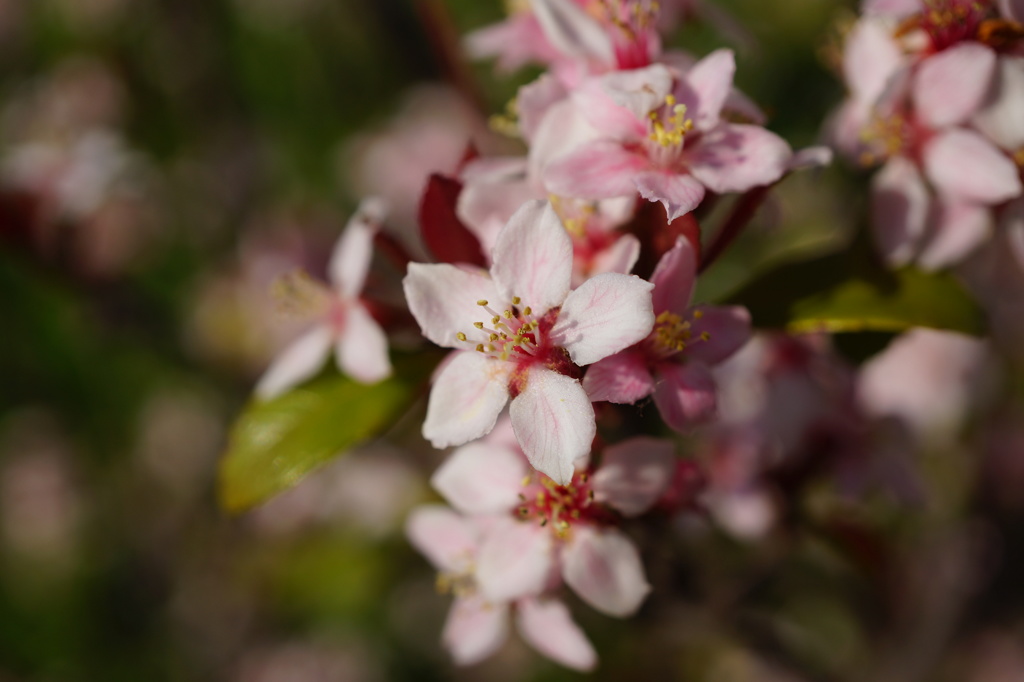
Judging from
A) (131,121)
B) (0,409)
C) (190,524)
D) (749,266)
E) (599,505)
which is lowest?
(190,524)

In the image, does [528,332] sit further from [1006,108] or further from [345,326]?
[1006,108]

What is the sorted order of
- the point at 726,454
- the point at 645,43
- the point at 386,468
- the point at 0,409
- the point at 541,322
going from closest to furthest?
the point at 541,322 < the point at 645,43 < the point at 726,454 < the point at 386,468 < the point at 0,409

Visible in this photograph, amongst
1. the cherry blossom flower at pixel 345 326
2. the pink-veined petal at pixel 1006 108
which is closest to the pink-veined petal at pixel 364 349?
the cherry blossom flower at pixel 345 326

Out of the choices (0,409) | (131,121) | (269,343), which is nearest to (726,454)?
(269,343)

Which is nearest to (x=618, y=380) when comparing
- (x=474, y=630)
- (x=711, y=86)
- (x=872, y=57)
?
(x=711, y=86)

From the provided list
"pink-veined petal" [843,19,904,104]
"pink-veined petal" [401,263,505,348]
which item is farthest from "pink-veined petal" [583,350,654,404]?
"pink-veined petal" [843,19,904,104]

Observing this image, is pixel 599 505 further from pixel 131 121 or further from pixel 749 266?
pixel 131 121

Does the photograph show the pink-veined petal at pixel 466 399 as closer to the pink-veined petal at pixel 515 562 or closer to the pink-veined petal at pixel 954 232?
the pink-veined petal at pixel 515 562

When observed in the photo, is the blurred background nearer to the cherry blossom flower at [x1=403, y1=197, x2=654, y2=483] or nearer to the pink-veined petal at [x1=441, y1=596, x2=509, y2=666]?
the pink-veined petal at [x1=441, y1=596, x2=509, y2=666]
